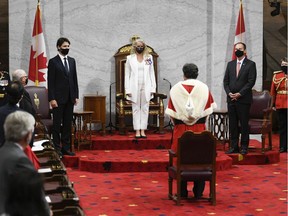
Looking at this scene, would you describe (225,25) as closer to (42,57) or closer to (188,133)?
(42,57)

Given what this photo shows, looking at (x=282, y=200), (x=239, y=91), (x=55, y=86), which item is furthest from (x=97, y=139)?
(x=282, y=200)

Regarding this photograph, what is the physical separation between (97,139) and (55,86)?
1.49 m

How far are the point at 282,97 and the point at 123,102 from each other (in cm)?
268

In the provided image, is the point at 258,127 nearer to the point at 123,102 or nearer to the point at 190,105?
the point at 123,102

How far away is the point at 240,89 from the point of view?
966cm

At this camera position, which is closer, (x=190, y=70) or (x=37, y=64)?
(x=190, y=70)

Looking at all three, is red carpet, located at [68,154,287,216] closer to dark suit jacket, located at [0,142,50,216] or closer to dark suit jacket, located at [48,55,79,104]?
dark suit jacket, located at [48,55,79,104]

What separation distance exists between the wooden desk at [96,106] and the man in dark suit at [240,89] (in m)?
2.67

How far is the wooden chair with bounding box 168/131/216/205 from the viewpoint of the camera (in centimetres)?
707

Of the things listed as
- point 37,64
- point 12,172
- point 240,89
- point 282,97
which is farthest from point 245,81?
point 12,172

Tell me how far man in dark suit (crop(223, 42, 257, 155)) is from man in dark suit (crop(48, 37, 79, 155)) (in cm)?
227

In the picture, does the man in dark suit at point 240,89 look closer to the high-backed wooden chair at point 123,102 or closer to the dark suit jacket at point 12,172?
the high-backed wooden chair at point 123,102

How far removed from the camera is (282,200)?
24.5ft

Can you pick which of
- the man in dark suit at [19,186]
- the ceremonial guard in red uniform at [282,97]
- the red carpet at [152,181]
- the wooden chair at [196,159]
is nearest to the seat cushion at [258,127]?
the red carpet at [152,181]
